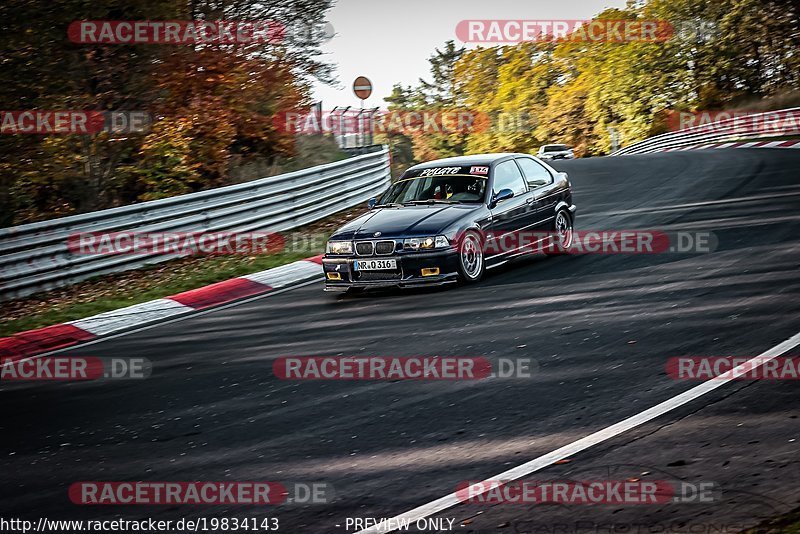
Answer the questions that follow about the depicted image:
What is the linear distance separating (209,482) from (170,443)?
0.96 metres

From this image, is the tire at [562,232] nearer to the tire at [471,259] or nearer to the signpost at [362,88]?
the tire at [471,259]

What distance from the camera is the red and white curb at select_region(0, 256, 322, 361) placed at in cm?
1045

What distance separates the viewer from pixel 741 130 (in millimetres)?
34625

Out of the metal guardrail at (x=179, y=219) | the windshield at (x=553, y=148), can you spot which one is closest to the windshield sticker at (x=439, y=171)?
the metal guardrail at (x=179, y=219)

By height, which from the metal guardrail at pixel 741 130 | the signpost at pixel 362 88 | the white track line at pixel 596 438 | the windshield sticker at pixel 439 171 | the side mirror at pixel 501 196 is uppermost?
the signpost at pixel 362 88

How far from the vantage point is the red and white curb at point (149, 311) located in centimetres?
1045

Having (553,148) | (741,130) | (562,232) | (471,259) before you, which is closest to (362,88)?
(562,232)

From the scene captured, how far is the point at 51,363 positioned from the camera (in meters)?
9.47

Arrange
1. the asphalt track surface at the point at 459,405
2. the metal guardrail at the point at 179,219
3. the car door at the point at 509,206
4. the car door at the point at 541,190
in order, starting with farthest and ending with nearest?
the metal guardrail at the point at 179,219
the car door at the point at 541,190
the car door at the point at 509,206
the asphalt track surface at the point at 459,405

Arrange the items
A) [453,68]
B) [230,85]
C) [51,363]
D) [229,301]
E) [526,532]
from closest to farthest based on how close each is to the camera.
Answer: [526,532] → [51,363] → [229,301] → [230,85] → [453,68]

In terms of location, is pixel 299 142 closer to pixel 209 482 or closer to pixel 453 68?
pixel 209 482

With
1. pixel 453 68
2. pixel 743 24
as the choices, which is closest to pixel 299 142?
pixel 743 24

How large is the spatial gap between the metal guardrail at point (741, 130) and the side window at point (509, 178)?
21.6 meters

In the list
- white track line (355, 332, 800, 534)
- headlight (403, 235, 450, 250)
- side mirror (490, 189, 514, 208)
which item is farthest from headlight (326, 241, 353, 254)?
white track line (355, 332, 800, 534)
